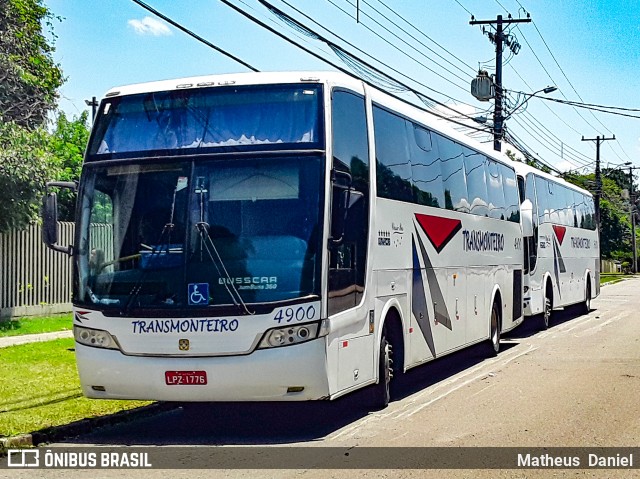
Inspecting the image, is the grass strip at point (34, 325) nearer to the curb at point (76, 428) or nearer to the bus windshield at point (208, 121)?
the curb at point (76, 428)

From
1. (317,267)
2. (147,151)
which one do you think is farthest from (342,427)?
(147,151)

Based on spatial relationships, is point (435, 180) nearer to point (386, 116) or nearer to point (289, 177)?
point (386, 116)

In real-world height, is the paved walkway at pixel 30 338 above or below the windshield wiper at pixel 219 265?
below

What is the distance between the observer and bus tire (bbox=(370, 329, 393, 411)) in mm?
11297

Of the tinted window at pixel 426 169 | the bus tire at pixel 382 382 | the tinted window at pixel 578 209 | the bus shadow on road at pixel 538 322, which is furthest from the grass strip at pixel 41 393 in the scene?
the tinted window at pixel 578 209

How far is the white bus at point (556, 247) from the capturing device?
22.4m

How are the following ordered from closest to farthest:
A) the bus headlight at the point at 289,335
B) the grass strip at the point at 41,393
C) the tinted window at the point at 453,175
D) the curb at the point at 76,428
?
the curb at the point at 76,428, the bus headlight at the point at 289,335, the grass strip at the point at 41,393, the tinted window at the point at 453,175

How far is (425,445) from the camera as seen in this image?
905cm

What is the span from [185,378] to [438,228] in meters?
5.77

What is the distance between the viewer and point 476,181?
1675 cm

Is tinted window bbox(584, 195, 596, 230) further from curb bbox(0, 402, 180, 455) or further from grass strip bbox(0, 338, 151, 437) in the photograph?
curb bbox(0, 402, 180, 455)

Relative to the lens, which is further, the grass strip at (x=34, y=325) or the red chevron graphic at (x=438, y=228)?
the grass strip at (x=34, y=325)

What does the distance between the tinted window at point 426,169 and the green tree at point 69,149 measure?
11796mm

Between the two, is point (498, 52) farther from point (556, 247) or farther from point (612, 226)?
point (612, 226)
